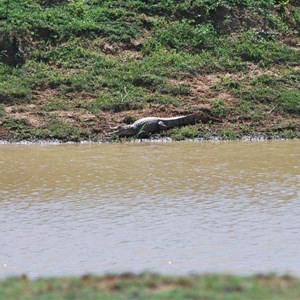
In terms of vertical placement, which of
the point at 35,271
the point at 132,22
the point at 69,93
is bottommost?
the point at 35,271

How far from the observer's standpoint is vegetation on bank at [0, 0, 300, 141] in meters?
19.5

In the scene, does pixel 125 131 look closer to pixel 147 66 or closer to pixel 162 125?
pixel 162 125

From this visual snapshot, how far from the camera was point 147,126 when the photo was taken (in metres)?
18.8

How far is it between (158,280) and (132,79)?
1446cm

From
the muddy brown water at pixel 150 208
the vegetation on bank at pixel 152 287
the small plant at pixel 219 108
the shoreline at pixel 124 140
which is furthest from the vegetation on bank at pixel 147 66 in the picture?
the vegetation on bank at pixel 152 287

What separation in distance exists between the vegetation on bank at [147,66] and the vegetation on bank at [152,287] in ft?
37.8

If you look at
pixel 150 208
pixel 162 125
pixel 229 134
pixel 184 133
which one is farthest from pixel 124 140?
pixel 150 208

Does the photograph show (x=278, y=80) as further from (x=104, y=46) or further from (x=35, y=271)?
(x=35, y=271)

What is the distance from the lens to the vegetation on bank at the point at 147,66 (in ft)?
64.0

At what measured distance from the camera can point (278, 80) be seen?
71.3ft

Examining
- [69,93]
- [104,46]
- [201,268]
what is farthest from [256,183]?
[104,46]

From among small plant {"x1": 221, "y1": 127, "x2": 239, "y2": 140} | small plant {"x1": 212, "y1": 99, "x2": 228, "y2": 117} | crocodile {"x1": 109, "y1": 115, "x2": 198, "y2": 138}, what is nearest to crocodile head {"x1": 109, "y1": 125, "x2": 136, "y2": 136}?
crocodile {"x1": 109, "y1": 115, "x2": 198, "y2": 138}

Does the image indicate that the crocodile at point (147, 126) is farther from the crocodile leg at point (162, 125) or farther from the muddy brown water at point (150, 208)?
the muddy brown water at point (150, 208)

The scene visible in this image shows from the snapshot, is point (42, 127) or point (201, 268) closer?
point (201, 268)
